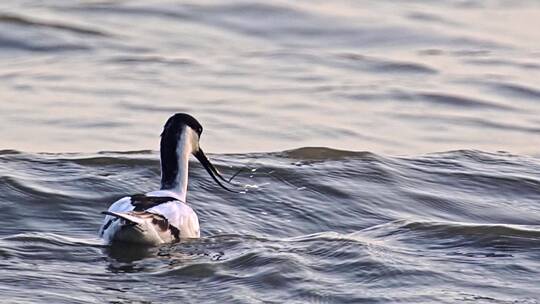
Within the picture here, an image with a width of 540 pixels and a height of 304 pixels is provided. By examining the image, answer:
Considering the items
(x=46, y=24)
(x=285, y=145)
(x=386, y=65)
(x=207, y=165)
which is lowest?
(x=285, y=145)

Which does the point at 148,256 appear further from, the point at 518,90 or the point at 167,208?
the point at 518,90

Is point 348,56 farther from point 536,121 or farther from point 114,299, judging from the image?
point 114,299

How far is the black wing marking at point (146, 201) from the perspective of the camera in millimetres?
8859

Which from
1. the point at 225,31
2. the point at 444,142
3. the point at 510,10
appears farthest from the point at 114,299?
the point at 510,10

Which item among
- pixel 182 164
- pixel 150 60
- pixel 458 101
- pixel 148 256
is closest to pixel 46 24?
pixel 150 60

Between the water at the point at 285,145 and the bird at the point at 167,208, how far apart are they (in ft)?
0.35

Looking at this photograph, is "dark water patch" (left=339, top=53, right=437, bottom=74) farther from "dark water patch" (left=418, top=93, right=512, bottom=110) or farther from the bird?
the bird

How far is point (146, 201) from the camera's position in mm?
9016

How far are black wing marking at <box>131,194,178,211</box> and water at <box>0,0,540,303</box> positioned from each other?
0.91ft

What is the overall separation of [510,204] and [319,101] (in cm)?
340

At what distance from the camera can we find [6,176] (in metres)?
10.3

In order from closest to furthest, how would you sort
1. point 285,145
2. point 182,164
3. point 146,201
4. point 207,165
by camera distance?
point 146,201, point 182,164, point 207,165, point 285,145

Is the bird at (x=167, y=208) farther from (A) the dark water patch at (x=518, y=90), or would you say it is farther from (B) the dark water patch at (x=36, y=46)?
(B) the dark water patch at (x=36, y=46)

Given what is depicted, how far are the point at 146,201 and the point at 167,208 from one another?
0.65ft
